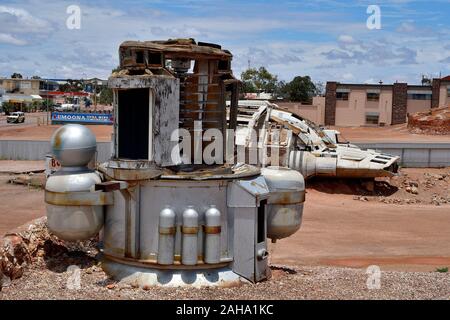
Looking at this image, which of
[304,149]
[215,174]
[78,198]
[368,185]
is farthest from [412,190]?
[78,198]

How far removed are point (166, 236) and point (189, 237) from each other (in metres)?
0.32

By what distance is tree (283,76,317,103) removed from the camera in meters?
82.3

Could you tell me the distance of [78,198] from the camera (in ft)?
31.3

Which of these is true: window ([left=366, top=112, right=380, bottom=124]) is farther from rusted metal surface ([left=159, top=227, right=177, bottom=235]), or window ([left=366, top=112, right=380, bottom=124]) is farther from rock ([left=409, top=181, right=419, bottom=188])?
rusted metal surface ([left=159, top=227, right=177, bottom=235])

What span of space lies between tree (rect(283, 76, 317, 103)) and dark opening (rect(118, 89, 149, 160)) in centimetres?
7260

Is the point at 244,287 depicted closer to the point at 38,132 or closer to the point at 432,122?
the point at 38,132

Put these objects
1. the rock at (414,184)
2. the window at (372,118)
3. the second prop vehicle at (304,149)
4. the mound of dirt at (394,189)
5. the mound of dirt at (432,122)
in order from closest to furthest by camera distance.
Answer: the second prop vehicle at (304,149) → the mound of dirt at (394,189) → the rock at (414,184) → the mound of dirt at (432,122) → the window at (372,118)

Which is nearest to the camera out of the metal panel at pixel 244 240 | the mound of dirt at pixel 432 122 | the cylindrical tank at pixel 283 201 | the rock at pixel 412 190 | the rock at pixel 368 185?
the metal panel at pixel 244 240

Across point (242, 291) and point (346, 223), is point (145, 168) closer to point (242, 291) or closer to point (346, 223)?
point (242, 291)

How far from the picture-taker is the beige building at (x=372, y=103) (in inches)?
2484

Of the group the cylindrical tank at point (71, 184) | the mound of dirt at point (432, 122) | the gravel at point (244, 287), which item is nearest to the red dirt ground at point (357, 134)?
the mound of dirt at point (432, 122)

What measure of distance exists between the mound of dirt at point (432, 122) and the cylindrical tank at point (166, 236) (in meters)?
46.8

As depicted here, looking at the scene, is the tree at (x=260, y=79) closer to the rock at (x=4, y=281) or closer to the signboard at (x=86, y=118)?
the signboard at (x=86, y=118)

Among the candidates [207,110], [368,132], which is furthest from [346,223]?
[368,132]
